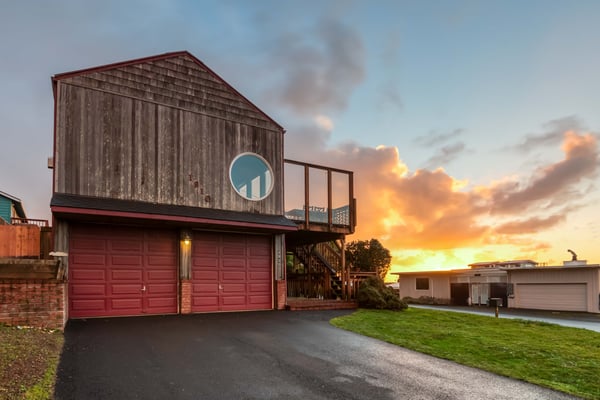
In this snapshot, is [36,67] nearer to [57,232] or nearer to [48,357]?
[57,232]

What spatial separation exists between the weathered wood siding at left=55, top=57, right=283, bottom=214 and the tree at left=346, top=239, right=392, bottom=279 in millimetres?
19764

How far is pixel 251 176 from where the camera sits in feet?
44.3

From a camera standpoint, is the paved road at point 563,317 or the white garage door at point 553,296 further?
the white garage door at point 553,296

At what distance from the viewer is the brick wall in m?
7.27

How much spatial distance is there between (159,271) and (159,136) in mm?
4099

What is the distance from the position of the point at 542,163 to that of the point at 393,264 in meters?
19.5

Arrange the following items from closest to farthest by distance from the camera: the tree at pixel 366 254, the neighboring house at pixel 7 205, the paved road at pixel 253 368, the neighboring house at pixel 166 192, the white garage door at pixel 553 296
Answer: the paved road at pixel 253 368
the neighboring house at pixel 166 192
the white garage door at pixel 553 296
the neighboring house at pixel 7 205
the tree at pixel 366 254

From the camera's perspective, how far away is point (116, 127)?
437 inches

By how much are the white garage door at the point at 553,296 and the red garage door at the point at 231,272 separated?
16.8m

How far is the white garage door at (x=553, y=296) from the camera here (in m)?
19.9

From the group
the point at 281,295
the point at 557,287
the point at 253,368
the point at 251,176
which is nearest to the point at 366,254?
the point at 557,287

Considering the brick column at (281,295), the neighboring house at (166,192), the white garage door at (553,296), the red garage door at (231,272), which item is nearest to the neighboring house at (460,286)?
the white garage door at (553,296)

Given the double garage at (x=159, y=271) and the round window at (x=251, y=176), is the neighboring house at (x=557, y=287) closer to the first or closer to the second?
the double garage at (x=159, y=271)

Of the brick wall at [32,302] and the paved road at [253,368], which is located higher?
the brick wall at [32,302]
